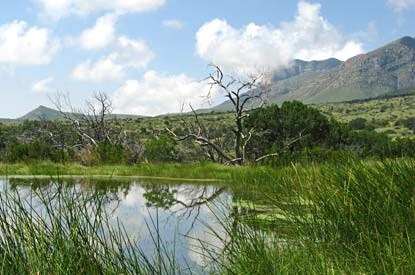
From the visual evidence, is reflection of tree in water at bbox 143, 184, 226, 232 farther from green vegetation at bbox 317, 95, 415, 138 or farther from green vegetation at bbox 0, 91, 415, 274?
green vegetation at bbox 317, 95, 415, 138

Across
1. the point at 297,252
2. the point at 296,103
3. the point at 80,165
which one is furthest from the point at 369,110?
the point at 297,252

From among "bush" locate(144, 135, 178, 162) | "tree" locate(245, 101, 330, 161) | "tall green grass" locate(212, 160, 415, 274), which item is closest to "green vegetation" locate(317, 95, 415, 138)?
"tree" locate(245, 101, 330, 161)

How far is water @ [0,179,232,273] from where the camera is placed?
196 inches

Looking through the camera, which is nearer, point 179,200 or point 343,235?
point 343,235

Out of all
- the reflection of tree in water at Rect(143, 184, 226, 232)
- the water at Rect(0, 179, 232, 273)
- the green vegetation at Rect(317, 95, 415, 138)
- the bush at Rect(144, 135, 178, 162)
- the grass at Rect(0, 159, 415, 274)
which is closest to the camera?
the grass at Rect(0, 159, 415, 274)

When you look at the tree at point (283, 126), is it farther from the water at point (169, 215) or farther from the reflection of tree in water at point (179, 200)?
the reflection of tree in water at point (179, 200)

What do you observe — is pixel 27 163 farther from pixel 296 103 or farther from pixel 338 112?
pixel 338 112

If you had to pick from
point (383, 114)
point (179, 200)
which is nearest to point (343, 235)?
point (179, 200)

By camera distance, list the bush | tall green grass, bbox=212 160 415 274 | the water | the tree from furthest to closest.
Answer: the tree, the bush, the water, tall green grass, bbox=212 160 415 274

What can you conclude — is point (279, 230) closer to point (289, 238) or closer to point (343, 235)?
point (289, 238)

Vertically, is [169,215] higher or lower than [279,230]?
lower

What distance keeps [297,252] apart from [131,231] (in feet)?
10.2

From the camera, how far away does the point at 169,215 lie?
8297 millimetres

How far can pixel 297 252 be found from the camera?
3.67 meters
